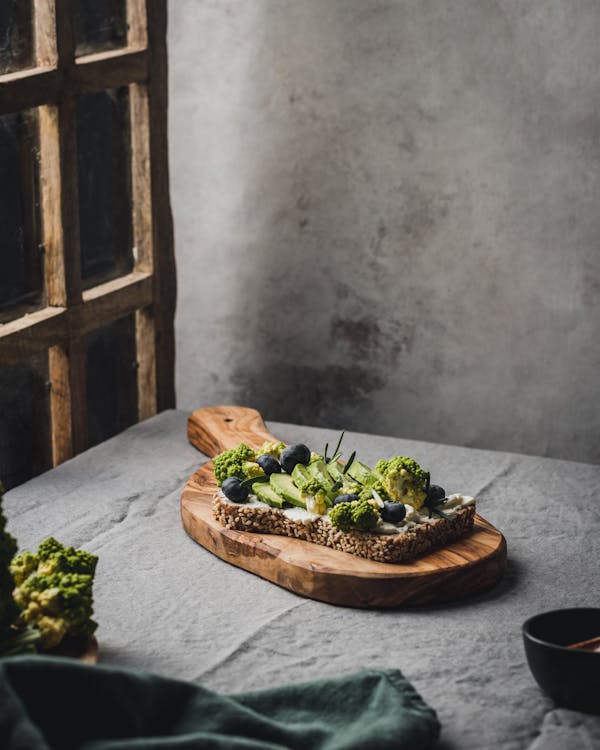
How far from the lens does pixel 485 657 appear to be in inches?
67.5

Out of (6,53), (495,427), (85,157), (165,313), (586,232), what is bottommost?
(495,427)

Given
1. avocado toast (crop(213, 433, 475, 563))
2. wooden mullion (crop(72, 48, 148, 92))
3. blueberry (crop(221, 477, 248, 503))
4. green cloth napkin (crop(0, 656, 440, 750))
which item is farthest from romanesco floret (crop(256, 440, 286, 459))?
wooden mullion (crop(72, 48, 148, 92))

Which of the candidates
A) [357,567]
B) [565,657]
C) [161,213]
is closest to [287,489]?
[357,567]

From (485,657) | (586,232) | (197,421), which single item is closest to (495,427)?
(586,232)

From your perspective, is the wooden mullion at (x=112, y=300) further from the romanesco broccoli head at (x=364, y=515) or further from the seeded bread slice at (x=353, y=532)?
the romanesco broccoli head at (x=364, y=515)

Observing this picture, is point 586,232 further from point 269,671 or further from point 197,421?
point 269,671

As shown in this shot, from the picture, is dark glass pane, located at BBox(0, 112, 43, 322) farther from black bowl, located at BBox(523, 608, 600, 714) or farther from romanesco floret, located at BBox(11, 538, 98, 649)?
black bowl, located at BBox(523, 608, 600, 714)

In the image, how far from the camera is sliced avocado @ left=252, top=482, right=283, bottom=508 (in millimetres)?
2041

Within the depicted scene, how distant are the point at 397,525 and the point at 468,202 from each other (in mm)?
1232

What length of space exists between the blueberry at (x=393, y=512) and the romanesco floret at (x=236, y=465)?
0.95ft

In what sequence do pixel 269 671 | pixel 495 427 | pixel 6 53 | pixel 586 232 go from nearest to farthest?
pixel 269 671
pixel 6 53
pixel 586 232
pixel 495 427

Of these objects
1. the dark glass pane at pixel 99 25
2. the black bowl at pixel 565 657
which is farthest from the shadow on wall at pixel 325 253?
the black bowl at pixel 565 657

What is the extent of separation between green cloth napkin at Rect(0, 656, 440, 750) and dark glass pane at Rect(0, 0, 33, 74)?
145 centimetres

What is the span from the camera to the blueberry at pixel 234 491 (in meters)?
2.05
